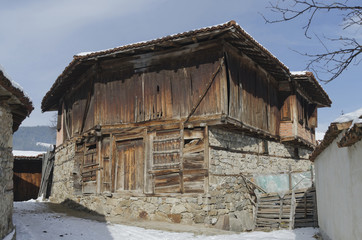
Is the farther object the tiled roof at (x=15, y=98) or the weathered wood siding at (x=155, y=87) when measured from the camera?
the weathered wood siding at (x=155, y=87)

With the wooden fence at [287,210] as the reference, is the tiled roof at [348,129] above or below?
above

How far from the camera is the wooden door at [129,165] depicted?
11281mm

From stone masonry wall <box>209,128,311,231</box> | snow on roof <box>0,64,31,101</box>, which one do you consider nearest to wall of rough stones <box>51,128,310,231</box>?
stone masonry wall <box>209,128,311,231</box>

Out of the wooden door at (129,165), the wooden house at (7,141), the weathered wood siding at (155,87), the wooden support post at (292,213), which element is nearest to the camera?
the wooden house at (7,141)

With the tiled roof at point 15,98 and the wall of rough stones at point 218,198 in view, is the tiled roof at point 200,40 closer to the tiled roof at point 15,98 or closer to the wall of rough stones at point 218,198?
the wall of rough stones at point 218,198

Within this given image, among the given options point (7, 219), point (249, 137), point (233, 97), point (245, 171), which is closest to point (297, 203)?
point (245, 171)

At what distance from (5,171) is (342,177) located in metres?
5.40

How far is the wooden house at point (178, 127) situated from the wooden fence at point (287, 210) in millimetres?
536

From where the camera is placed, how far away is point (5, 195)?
20.1 feet

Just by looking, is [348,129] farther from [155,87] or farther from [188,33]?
[155,87]

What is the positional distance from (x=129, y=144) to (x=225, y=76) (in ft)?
12.3

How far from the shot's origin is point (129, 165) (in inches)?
455

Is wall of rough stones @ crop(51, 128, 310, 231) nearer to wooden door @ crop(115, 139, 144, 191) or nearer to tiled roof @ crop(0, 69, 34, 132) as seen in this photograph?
wooden door @ crop(115, 139, 144, 191)

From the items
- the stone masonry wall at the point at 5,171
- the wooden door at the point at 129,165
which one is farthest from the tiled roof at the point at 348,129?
the wooden door at the point at 129,165
